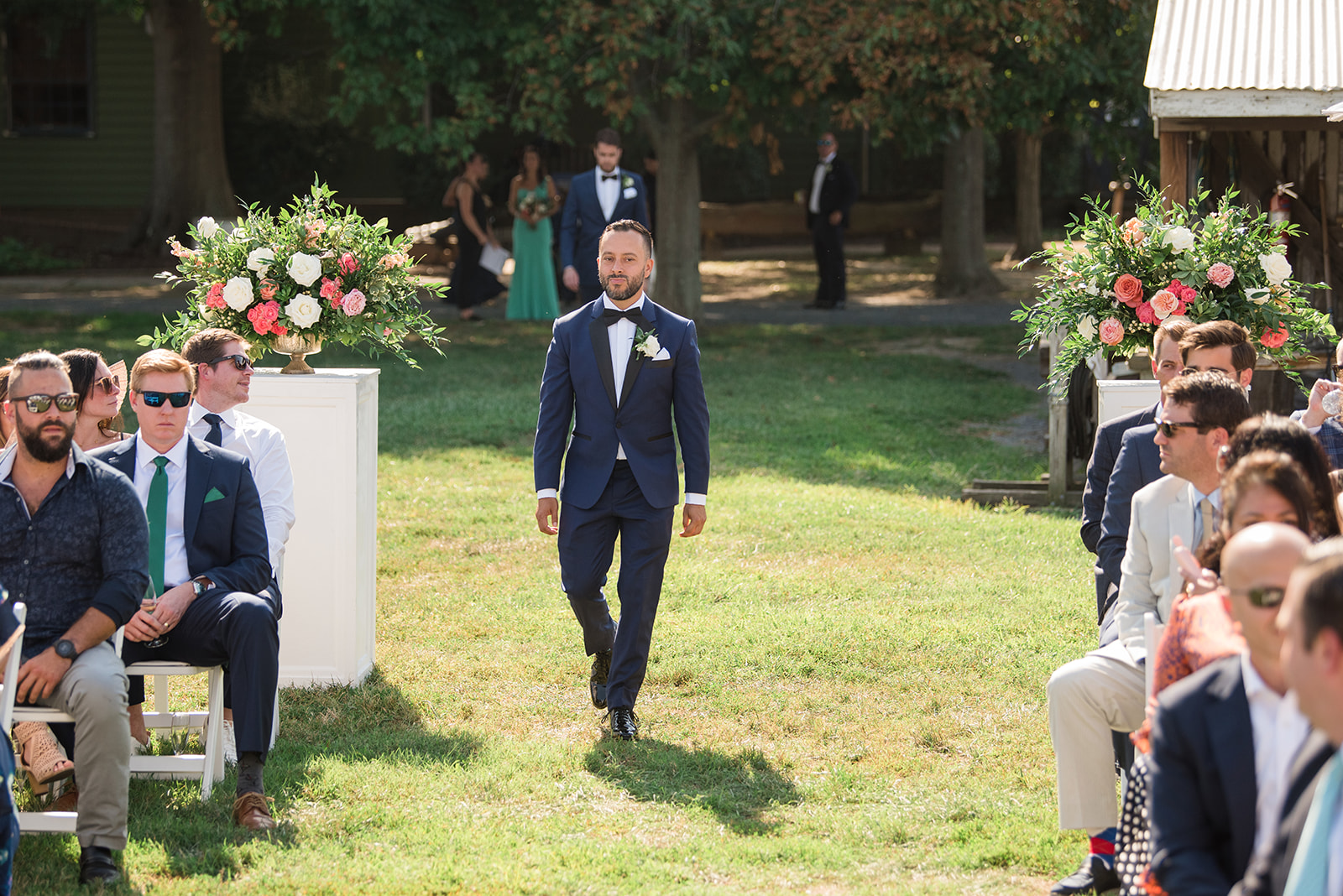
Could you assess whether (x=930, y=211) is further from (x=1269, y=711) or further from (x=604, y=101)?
(x=1269, y=711)

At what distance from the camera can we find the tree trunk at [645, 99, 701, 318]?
1716 centimetres

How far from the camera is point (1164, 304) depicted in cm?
623

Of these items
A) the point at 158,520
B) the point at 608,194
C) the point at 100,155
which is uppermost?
the point at 100,155

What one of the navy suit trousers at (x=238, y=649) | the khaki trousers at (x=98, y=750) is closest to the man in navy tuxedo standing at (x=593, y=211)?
the navy suit trousers at (x=238, y=649)

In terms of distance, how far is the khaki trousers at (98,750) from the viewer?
176 inches

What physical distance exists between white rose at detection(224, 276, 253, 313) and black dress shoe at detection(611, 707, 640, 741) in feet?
7.40

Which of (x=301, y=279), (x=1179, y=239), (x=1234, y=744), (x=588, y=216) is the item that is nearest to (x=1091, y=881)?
(x=1234, y=744)

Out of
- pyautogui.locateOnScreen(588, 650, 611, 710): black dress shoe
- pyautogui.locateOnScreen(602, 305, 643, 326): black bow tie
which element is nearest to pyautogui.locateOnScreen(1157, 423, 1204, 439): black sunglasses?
pyautogui.locateOnScreen(602, 305, 643, 326): black bow tie

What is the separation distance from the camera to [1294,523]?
3.32 metres

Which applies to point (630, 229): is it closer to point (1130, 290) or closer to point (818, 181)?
point (1130, 290)

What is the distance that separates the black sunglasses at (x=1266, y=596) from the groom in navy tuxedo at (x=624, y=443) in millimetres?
3021

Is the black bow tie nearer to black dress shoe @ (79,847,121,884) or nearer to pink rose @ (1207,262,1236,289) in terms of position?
pink rose @ (1207,262,1236,289)

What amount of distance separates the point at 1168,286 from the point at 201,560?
158 inches

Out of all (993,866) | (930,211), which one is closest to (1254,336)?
(993,866)
